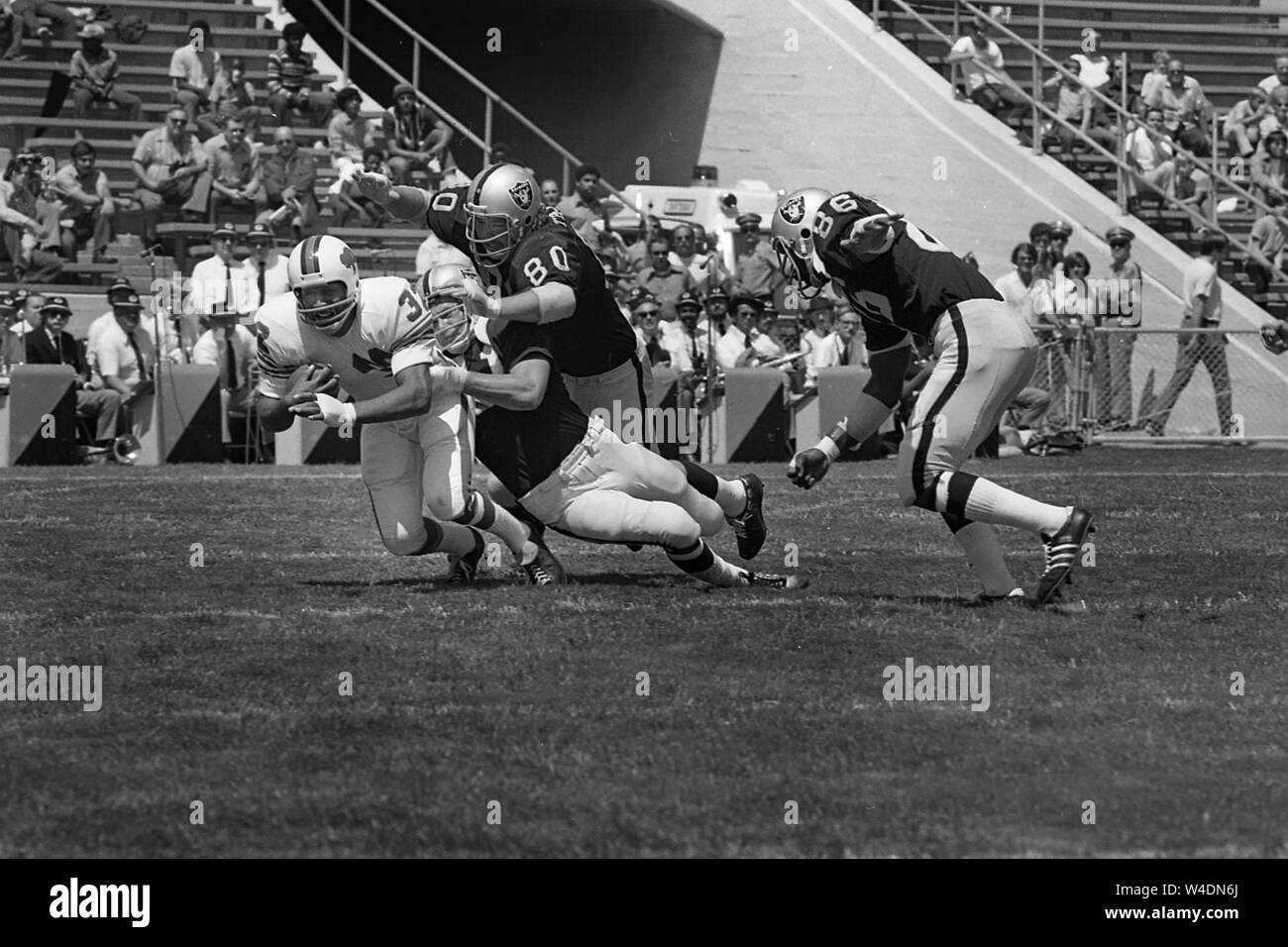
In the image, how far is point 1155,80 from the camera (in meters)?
24.5

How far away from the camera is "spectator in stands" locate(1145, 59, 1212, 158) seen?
2438 centimetres

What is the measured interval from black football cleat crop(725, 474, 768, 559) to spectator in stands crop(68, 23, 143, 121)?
14440 millimetres

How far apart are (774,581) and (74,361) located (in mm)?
10247

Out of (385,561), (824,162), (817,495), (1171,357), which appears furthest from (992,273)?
(385,561)

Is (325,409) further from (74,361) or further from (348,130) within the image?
(348,130)

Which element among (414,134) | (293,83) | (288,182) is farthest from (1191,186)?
(288,182)

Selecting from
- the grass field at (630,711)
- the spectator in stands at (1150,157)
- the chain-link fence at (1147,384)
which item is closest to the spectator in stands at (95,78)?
the chain-link fence at (1147,384)

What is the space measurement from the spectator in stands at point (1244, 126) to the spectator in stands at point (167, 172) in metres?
12.1

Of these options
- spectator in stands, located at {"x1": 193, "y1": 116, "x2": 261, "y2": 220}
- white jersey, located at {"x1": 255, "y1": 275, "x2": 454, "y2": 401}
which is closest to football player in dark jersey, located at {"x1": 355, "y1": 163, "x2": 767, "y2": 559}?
white jersey, located at {"x1": 255, "y1": 275, "x2": 454, "y2": 401}

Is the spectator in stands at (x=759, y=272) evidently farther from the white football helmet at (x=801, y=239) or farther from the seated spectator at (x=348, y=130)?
the white football helmet at (x=801, y=239)

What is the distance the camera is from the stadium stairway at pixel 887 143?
74.8 feet

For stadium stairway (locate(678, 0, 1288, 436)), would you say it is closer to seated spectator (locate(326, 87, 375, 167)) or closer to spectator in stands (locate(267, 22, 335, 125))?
spectator in stands (locate(267, 22, 335, 125))

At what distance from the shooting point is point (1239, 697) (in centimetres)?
678

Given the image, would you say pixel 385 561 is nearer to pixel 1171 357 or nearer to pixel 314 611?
pixel 314 611
